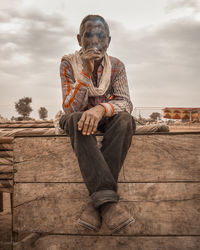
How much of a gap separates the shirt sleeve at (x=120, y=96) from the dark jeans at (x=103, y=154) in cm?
10

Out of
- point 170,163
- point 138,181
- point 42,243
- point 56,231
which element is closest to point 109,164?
point 138,181

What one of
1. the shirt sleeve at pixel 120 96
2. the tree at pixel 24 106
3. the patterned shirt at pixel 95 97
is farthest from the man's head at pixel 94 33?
the tree at pixel 24 106

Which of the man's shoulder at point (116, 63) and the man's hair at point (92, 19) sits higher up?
the man's hair at point (92, 19)

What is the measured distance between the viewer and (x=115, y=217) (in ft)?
4.68

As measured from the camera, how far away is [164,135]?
191 cm

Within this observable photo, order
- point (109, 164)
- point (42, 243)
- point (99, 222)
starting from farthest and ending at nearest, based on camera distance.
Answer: point (42, 243) → point (109, 164) → point (99, 222)

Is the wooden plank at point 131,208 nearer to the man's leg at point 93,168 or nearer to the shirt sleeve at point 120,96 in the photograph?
the man's leg at point 93,168

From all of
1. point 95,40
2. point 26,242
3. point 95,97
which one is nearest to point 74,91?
point 95,97

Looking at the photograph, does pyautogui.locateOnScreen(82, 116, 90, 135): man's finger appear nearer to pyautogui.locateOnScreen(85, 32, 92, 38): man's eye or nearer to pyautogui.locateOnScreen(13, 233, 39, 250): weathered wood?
pyautogui.locateOnScreen(85, 32, 92, 38): man's eye

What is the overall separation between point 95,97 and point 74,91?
29cm

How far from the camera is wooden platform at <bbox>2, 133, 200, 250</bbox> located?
1.76m

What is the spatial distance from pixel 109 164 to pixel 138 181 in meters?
0.35

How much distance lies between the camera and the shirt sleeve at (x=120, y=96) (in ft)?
6.06

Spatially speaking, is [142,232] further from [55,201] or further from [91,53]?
[91,53]
